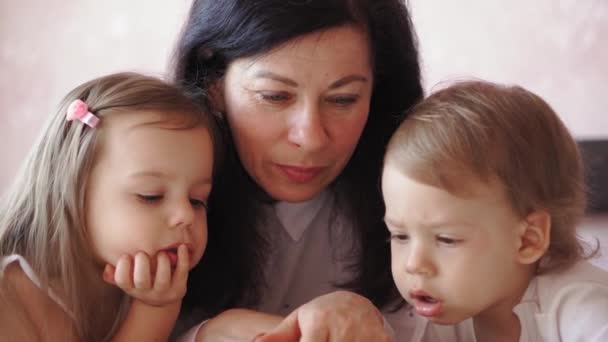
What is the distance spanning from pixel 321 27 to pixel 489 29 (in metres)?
1.33

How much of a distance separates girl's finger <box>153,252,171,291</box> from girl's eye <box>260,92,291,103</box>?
0.97 ft

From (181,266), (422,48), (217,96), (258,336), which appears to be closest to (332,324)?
(258,336)

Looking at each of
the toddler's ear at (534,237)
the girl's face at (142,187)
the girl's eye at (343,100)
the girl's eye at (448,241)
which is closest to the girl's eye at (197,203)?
the girl's face at (142,187)

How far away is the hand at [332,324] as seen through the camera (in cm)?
111

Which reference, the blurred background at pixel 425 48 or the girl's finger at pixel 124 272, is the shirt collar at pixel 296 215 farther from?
the blurred background at pixel 425 48

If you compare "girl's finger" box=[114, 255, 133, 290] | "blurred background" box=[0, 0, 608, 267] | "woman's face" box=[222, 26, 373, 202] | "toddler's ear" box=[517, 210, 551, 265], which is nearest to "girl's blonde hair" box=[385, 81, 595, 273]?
"toddler's ear" box=[517, 210, 551, 265]

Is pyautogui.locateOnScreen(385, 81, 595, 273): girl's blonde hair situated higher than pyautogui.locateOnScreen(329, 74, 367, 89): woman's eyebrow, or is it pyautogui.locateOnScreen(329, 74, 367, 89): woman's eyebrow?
pyautogui.locateOnScreen(329, 74, 367, 89): woman's eyebrow

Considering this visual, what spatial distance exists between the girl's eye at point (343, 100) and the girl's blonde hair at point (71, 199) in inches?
8.0

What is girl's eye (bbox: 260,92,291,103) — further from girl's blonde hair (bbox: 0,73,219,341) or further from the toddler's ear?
the toddler's ear

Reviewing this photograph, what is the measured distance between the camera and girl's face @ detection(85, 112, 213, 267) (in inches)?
45.7

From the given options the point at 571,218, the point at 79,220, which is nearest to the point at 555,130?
the point at 571,218

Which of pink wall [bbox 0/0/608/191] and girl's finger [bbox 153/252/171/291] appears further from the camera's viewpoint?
pink wall [bbox 0/0/608/191]

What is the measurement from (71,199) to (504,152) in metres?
0.62

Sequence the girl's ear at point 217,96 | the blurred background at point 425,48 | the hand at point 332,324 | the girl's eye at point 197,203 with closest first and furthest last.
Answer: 1. the hand at point 332,324
2. the girl's eye at point 197,203
3. the girl's ear at point 217,96
4. the blurred background at point 425,48
